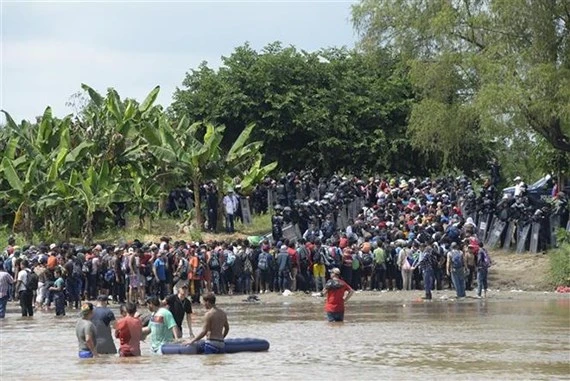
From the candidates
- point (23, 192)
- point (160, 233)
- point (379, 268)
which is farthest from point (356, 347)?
point (160, 233)

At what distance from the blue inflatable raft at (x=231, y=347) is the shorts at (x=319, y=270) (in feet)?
48.3

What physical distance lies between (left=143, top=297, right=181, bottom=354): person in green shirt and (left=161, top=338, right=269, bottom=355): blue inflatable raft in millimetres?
176

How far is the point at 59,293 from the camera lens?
105ft

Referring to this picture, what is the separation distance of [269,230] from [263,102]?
12.2 metres

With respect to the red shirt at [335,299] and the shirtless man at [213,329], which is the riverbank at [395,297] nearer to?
the red shirt at [335,299]

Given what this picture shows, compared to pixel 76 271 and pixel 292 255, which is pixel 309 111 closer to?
pixel 292 255

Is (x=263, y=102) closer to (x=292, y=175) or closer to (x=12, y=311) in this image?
(x=292, y=175)

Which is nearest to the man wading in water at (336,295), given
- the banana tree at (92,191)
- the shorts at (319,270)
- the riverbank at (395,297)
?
the riverbank at (395,297)

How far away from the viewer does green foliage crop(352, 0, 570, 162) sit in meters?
39.5

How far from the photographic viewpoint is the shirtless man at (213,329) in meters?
21.8

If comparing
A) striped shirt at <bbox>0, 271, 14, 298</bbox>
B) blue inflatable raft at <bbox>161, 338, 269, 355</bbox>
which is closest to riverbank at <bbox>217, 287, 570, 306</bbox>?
striped shirt at <bbox>0, 271, 14, 298</bbox>

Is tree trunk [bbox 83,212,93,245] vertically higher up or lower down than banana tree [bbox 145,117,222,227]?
lower down

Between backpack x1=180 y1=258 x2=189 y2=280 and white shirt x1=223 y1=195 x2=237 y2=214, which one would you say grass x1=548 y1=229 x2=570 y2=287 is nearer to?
backpack x1=180 y1=258 x2=189 y2=280

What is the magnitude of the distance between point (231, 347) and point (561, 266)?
1681 cm
